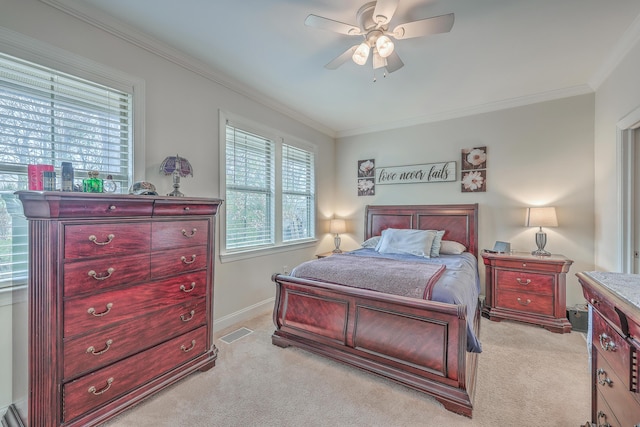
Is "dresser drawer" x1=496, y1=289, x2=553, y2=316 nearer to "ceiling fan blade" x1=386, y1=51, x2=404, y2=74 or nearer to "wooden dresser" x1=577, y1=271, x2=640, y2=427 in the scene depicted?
"wooden dresser" x1=577, y1=271, x2=640, y2=427

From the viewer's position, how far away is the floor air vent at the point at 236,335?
2.78 m

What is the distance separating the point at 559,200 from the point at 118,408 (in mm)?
4708

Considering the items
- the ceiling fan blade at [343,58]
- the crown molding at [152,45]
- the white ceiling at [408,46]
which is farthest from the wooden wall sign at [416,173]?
the ceiling fan blade at [343,58]

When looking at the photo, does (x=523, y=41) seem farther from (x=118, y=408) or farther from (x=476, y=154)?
(x=118, y=408)

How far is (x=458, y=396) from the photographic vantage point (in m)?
1.78

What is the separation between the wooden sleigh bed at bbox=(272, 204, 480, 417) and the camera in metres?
A: 1.84

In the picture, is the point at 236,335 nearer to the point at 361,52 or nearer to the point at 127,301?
the point at 127,301

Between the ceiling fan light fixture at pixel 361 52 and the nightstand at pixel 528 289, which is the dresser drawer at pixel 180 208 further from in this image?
the nightstand at pixel 528 289

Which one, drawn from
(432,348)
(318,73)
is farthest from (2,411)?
(318,73)

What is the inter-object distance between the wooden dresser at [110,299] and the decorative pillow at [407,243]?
7.56 ft

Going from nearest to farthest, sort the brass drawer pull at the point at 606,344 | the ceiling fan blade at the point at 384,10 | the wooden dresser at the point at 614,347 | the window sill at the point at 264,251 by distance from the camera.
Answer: the wooden dresser at the point at 614,347 < the brass drawer pull at the point at 606,344 < the ceiling fan blade at the point at 384,10 < the window sill at the point at 264,251

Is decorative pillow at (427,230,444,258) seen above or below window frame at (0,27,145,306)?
below

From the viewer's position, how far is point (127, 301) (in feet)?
5.70

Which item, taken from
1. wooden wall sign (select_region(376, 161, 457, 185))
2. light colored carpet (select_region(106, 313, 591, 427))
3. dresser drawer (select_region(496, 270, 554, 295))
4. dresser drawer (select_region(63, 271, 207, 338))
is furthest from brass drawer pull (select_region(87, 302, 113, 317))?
wooden wall sign (select_region(376, 161, 457, 185))
